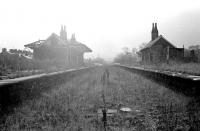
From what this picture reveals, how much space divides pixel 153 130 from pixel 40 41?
2584cm

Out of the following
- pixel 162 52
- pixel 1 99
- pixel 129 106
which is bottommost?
pixel 129 106

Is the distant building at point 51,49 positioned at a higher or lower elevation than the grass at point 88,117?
higher

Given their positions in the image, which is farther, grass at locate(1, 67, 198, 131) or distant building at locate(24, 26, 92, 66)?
distant building at locate(24, 26, 92, 66)

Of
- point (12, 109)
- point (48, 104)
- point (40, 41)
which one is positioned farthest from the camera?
point (40, 41)

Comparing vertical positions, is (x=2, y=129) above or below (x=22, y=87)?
below

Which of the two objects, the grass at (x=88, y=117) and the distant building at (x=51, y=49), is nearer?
the grass at (x=88, y=117)

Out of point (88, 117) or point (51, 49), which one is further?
point (51, 49)

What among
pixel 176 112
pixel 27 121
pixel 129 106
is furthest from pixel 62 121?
pixel 176 112

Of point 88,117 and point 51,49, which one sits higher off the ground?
point 51,49

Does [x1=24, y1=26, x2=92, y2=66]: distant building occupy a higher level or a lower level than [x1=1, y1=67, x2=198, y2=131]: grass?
higher

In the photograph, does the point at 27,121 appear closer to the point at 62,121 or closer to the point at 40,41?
the point at 62,121

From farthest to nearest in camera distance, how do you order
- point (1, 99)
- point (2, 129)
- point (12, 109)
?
1. point (12, 109)
2. point (1, 99)
3. point (2, 129)

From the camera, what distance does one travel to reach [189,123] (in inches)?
128

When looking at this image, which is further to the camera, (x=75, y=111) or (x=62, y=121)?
(x=75, y=111)
